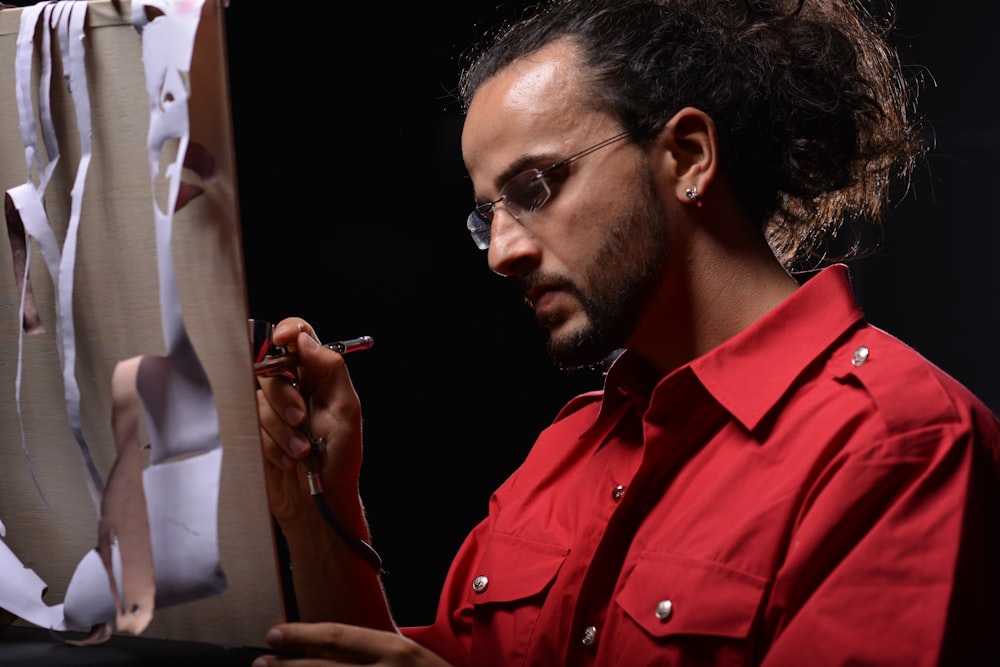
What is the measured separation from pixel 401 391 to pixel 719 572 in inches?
48.1

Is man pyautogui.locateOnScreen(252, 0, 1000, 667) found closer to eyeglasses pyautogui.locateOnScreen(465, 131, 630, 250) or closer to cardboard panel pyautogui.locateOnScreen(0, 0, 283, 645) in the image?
eyeglasses pyautogui.locateOnScreen(465, 131, 630, 250)

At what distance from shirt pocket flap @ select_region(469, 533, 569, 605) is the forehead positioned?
45cm

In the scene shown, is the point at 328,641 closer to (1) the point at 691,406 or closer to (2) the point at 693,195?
(1) the point at 691,406

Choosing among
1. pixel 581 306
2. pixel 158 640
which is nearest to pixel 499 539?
pixel 581 306

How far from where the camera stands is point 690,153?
4.03 feet

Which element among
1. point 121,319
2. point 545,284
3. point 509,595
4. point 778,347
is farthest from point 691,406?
point 121,319

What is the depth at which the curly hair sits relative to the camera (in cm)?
125

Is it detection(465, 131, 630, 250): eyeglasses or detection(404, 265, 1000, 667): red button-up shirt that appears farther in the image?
detection(465, 131, 630, 250): eyeglasses

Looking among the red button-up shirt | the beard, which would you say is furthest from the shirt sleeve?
the beard

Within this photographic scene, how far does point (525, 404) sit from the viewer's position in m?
2.28

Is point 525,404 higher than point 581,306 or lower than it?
lower

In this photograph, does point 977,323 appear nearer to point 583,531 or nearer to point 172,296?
point 583,531

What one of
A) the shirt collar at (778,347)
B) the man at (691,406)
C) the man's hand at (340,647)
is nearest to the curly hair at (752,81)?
the man at (691,406)

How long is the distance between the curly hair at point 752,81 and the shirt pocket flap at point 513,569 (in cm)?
47
